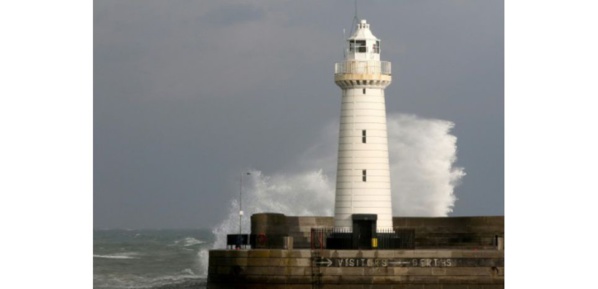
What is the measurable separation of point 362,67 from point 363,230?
434cm

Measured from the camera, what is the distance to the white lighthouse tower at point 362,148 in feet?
156

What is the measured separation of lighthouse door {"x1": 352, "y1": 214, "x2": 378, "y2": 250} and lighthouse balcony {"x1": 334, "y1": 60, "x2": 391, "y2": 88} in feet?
11.4

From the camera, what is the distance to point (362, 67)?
48000mm

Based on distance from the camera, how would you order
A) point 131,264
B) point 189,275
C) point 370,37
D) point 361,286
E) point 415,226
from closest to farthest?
point 361,286 < point 370,37 < point 415,226 < point 189,275 < point 131,264

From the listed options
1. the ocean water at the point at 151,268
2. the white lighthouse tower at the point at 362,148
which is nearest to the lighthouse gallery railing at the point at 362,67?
the white lighthouse tower at the point at 362,148

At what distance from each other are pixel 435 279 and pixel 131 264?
30993 millimetres

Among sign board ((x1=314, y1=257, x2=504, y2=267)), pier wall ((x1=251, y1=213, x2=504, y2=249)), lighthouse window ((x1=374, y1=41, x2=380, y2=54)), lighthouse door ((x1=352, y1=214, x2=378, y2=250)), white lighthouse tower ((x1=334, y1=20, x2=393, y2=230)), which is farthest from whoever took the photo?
pier wall ((x1=251, y1=213, x2=504, y2=249))

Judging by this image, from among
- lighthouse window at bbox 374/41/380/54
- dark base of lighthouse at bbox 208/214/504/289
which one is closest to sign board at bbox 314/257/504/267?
dark base of lighthouse at bbox 208/214/504/289

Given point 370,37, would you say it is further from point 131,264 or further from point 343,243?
point 131,264

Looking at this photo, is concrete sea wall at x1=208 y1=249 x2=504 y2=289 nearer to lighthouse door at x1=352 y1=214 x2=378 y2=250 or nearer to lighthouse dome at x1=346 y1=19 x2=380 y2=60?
lighthouse door at x1=352 y1=214 x2=378 y2=250

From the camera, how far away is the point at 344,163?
47.9 meters

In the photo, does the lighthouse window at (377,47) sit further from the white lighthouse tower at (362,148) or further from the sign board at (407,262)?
the sign board at (407,262)

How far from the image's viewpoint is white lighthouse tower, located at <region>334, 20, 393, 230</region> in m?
47.7

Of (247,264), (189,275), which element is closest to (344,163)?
(247,264)
